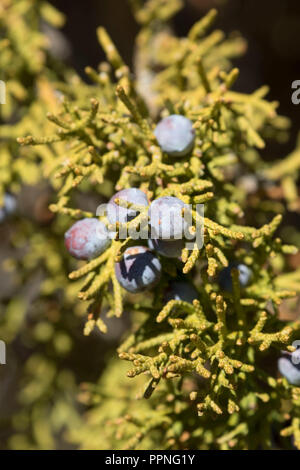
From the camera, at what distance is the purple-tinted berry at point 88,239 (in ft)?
4.44

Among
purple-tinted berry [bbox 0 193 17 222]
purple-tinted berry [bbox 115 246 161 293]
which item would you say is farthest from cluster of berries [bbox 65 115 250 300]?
purple-tinted berry [bbox 0 193 17 222]

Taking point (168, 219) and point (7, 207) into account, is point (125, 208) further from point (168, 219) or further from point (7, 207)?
point (7, 207)

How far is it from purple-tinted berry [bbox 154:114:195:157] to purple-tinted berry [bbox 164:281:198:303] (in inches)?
16.0

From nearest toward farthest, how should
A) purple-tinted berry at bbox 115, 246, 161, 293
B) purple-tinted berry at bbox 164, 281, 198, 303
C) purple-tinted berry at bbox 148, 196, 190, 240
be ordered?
1. purple-tinted berry at bbox 148, 196, 190, 240
2. purple-tinted berry at bbox 115, 246, 161, 293
3. purple-tinted berry at bbox 164, 281, 198, 303

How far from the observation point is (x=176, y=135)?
4.59 ft

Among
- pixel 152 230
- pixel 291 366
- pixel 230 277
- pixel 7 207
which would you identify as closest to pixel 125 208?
pixel 152 230

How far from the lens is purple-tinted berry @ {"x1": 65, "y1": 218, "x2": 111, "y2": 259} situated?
135cm

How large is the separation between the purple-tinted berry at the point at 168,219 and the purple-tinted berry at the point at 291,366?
1.76 feet

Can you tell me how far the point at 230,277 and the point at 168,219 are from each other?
0.39m

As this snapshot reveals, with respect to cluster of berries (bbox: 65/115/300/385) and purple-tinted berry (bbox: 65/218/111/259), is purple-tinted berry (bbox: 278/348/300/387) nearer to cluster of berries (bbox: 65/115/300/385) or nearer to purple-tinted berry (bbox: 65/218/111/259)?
cluster of berries (bbox: 65/115/300/385)

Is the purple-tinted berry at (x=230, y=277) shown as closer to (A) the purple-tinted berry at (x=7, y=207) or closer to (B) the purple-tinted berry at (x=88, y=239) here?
(B) the purple-tinted berry at (x=88, y=239)

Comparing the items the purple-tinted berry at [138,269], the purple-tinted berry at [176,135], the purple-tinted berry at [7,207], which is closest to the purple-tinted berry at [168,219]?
the purple-tinted berry at [138,269]

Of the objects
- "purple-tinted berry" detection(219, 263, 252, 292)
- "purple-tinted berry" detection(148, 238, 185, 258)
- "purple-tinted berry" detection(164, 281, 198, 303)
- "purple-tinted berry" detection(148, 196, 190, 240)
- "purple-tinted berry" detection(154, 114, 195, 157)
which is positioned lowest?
"purple-tinted berry" detection(164, 281, 198, 303)
